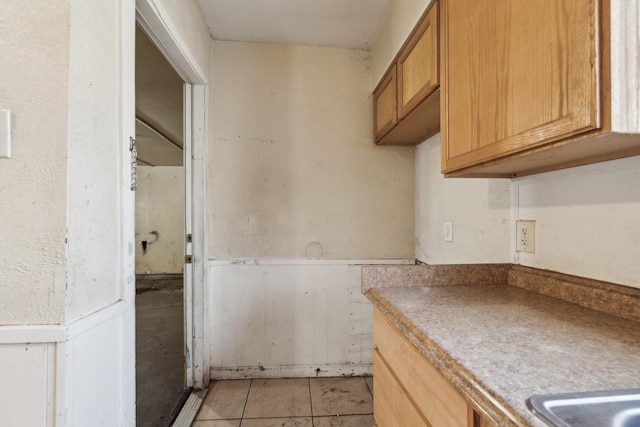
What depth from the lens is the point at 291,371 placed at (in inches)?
86.0

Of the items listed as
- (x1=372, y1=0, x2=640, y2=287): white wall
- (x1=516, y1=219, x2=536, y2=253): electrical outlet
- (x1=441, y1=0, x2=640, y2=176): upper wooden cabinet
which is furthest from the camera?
(x1=516, y1=219, x2=536, y2=253): electrical outlet

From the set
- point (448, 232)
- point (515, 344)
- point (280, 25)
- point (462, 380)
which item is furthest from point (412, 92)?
point (462, 380)

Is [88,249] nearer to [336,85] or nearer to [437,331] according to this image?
[437,331]

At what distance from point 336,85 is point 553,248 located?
5.80 feet

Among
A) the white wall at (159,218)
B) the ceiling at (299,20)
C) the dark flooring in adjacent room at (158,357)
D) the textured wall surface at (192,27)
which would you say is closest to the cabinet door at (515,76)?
the ceiling at (299,20)

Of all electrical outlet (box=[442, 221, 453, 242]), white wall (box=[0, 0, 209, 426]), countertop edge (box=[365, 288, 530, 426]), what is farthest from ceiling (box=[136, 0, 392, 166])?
countertop edge (box=[365, 288, 530, 426])

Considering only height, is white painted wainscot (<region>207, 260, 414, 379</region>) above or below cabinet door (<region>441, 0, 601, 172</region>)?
below

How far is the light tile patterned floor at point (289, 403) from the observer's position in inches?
68.1

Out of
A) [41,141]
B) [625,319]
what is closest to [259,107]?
[41,141]

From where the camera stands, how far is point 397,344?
36.9 inches

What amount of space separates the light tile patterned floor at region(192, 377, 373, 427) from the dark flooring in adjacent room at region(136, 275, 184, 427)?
0.83ft

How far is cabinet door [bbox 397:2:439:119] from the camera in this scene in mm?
1265

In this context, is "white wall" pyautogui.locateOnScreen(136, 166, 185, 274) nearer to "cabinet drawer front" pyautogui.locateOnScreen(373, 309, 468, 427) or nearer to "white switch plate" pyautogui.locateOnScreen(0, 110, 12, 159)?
"white switch plate" pyautogui.locateOnScreen(0, 110, 12, 159)

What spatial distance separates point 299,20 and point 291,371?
240 cm
